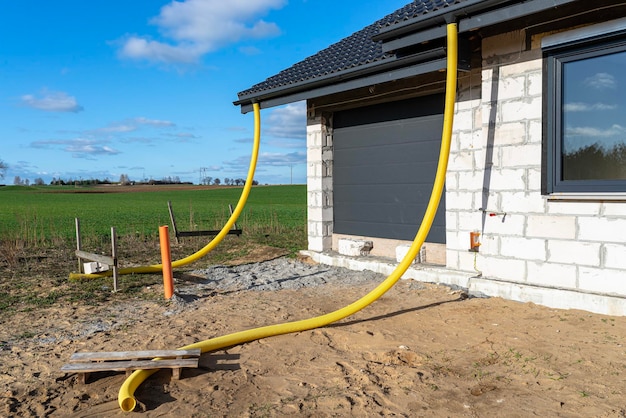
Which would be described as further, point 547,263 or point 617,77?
point 547,263

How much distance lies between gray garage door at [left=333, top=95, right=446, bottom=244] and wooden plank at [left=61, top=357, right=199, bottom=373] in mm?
5014

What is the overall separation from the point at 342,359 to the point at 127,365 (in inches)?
73.0

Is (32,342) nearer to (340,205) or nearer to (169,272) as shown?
(169,272)

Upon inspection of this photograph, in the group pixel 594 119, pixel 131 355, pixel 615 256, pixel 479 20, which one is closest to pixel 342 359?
pixel 131 355

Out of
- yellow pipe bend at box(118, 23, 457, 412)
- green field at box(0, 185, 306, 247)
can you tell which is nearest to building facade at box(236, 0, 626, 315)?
yellow pipe bend at box(118, 23, 457, 412)

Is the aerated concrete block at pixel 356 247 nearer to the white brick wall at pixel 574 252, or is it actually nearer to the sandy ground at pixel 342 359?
the sandy ground at pixel 342 359

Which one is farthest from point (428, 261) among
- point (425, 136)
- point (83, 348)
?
point (83, 348)

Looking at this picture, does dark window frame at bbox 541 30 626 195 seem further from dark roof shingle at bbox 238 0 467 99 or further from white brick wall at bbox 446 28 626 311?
dark roof shingle at bbox 238 0 467 99

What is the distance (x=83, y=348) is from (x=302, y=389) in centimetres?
255

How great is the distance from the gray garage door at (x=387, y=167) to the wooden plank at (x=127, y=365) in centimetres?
501

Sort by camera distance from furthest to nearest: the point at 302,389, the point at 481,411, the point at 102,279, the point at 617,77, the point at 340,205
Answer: the point at 340,205, the point at 102,279, the point at 617,77, the point at 302,389, the point at 481,411

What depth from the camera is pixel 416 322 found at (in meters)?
5.77

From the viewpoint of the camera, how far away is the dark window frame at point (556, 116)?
565 cm

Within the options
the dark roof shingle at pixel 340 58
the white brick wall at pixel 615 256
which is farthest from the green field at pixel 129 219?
the white brick wall at pixel 615 256
